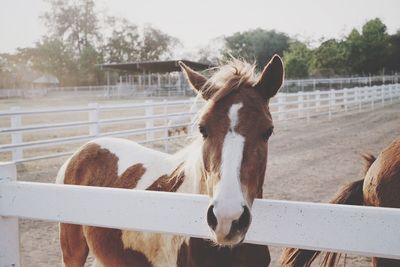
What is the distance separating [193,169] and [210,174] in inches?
18.6

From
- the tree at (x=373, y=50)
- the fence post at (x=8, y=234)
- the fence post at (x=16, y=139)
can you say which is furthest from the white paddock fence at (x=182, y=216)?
the tree at (x=373, y=50)

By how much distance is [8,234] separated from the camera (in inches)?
68.4

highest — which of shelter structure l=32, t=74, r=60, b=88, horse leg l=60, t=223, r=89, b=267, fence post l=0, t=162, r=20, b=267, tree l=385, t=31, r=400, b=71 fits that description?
tree l=385, t=31, r=400, b=71

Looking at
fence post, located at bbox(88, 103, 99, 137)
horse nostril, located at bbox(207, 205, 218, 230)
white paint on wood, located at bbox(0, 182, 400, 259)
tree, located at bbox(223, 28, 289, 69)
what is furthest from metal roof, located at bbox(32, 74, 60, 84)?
horse nostril, located at bbox(207, 205, 218, 230)

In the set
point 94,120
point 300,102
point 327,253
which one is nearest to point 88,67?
point 300,102

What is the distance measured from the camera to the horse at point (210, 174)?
1.56 meters

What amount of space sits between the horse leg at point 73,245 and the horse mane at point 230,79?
1.56 metres

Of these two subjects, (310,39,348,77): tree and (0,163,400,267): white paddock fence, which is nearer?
(0,163,400,267): white paddock fence

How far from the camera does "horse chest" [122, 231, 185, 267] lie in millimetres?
2232

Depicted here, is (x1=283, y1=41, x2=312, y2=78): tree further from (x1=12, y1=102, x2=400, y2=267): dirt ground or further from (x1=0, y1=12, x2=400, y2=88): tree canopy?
(x1=12, y1=102, x2=400, y2=267): dirt ground

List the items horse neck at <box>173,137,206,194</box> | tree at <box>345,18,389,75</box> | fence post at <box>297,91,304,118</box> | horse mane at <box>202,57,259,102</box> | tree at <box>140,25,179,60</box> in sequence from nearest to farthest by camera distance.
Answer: horse mane at <box>202,57,259,102</box>, horse neck at <box>173,137,206,194</box>, fence post at <box>297,91,304,118</box>, tree at <box>345,18,389,75</box>, tree at <box>140,25,179,60</box>

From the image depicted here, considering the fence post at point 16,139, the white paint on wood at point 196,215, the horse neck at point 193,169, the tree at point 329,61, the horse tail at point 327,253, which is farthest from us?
the tree at point 329,61

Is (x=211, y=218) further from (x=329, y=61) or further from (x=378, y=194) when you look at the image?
(x=329, y=61)

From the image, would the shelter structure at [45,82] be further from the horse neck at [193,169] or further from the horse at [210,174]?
the horse neck at [193,169]
